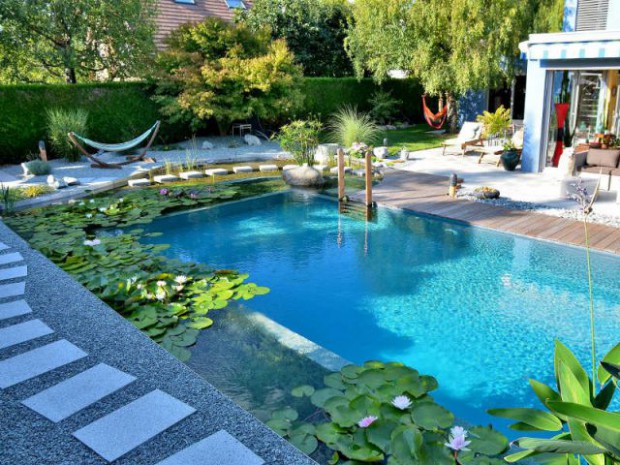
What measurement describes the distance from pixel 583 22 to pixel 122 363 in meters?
13.4

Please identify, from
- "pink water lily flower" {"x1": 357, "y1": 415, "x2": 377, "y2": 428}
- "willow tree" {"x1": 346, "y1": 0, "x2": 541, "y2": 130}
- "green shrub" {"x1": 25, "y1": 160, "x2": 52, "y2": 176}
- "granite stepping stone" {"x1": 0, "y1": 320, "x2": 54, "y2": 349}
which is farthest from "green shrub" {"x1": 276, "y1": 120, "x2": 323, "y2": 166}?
"pink water lily flower" {"x1": 357, "y1": 415, "x2": 377, "y2": 428}

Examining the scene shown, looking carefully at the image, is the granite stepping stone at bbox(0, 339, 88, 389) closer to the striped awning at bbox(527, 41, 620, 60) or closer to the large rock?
the large rock

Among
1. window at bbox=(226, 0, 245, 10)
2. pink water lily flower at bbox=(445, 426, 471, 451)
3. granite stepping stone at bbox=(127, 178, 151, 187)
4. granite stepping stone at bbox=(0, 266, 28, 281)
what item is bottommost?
pink water lily flower at bbox=(445, 426, 471, 451)

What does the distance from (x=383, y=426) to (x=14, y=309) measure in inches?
136

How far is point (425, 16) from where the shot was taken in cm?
1558

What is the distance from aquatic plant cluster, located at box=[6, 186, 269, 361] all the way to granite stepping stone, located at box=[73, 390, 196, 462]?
130 cm

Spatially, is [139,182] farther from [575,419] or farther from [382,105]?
[382,105]

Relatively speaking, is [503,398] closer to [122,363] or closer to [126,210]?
[122,363]

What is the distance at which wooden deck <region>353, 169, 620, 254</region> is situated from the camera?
24.2 feet

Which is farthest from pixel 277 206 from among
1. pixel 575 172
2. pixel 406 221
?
pixel 575 172

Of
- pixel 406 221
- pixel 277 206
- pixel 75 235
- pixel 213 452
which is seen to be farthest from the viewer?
pixel 277 206

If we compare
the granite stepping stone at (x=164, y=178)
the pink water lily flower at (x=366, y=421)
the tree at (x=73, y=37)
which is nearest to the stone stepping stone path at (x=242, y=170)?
the granite stepping stone at (x=164, y=178)

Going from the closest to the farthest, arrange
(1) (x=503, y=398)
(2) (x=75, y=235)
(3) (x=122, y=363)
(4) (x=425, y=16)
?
(3) (x=122, y=363), (1) (x=503, y=398), (2) (x=75, y=235), (4) (x=425, y=16)

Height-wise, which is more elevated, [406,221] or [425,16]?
[425,16]
